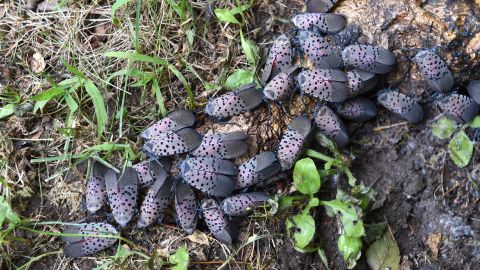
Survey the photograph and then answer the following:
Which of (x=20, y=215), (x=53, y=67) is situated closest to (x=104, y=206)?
(x=20, y=215)

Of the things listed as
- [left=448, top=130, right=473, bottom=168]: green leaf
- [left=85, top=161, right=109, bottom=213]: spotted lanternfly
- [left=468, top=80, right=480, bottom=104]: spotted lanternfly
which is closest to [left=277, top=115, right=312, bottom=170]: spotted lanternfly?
[left=448, top=130, right=473, bottom=168]: green leaf

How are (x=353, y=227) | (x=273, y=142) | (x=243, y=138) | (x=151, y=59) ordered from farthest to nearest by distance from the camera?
(x=151, y=59)
(x=273, y=142)
(x=243, y=138)
(x=353, y=227)

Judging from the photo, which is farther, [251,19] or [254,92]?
[251,19]

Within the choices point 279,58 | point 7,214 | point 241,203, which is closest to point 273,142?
point 241,203

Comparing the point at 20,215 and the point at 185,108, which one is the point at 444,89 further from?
the point at 20,215

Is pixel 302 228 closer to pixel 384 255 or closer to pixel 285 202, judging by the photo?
pixel 285 202

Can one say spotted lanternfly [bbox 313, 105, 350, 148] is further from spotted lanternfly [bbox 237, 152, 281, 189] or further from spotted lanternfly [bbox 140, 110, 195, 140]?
spotted lanternfly [bbox 140, 110, 195, 140]
